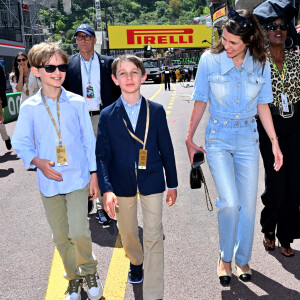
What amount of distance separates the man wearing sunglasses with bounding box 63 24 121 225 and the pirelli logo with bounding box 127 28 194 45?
65.2 m

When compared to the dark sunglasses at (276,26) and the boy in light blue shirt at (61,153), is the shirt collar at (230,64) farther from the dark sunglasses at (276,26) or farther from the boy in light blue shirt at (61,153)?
the boy in light blue shirt at (61,153)

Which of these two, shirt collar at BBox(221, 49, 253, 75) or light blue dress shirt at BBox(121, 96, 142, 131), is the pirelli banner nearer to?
shirt collar at BBox(221, 49, 253, 75)

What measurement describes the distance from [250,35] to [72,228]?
6.25 ft

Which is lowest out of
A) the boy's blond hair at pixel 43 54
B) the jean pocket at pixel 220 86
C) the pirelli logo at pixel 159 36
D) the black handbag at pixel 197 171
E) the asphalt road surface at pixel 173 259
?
the asphalt road surface at pixel 173 259

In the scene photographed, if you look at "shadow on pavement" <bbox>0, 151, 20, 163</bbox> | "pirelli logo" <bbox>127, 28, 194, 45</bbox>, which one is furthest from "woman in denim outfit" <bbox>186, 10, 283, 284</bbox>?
"pirelli logo" <bbox>127, 28, 194, 45</bbox>

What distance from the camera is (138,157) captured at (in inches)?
122

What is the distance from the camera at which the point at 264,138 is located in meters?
3.82

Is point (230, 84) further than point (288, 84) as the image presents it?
No

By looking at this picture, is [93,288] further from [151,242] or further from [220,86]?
[220,86]

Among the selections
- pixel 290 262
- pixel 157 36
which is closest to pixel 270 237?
pixel 290 262

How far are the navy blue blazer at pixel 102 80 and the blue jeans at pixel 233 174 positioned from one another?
1.88 metres

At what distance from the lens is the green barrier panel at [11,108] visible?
1533 centimetres

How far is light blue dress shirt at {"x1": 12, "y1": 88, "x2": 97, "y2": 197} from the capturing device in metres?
3.05

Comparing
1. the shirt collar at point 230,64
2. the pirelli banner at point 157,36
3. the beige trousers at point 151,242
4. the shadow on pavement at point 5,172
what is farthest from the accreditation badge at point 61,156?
the pirelli banner at point 157,36
